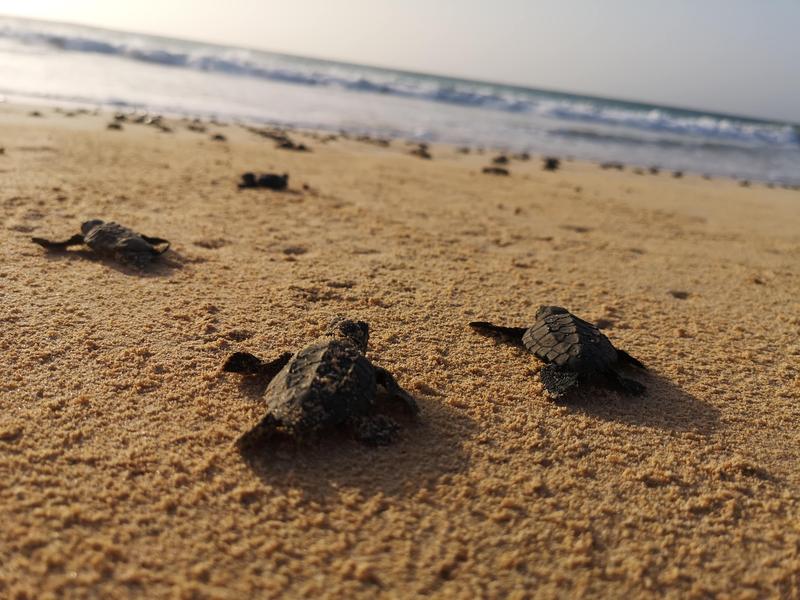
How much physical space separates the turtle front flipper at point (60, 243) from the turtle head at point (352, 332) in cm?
227

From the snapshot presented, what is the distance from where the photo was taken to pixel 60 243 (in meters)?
4.14

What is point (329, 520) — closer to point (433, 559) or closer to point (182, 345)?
point (433, 559)

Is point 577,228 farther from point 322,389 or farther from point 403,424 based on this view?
point 322,389

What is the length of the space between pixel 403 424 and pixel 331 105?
20.4 metres

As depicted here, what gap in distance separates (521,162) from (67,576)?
12242 millimetres

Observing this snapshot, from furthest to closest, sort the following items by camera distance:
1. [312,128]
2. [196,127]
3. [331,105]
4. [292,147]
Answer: [331,105]
[312,128]
[196,127]
[292,147]

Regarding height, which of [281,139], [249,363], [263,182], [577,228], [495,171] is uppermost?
[495,171]

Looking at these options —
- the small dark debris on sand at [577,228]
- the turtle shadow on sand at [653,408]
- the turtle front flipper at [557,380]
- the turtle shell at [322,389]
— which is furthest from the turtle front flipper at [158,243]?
the small dark debris on sand at [577,228]

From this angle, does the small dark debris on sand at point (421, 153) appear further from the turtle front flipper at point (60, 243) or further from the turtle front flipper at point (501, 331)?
the turtle front flipper at point (501, 331)

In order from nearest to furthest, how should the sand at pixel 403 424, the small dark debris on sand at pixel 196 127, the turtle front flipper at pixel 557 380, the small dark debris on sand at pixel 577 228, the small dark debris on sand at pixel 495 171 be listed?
the sand at pixel 403 424, the turtle front flipper at pixel 557 380, the small dark debris on sand at pixel 577 228, the small dark debris on sand at pixel 495 171, the small dark debris on sand at pixel 196 127

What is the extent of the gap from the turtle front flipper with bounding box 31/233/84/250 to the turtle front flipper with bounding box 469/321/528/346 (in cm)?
281

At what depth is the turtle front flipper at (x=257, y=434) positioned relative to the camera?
2.31m

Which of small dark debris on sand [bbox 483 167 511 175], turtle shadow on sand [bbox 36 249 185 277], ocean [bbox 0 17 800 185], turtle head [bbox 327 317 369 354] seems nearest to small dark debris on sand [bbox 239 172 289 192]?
turtle shadow on sand [bbox 36 249 185 277]

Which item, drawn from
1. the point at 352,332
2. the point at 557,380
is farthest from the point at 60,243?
the point at 557,380
